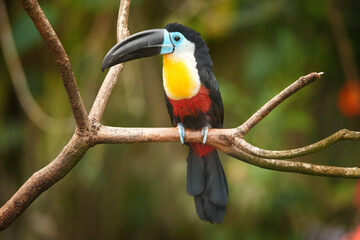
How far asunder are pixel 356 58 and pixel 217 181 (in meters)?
2.19

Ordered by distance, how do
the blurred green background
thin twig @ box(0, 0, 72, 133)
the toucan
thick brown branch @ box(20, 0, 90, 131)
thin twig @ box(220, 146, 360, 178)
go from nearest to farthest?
1. thick brown branch @ box(20, 0, 90, 131)
2. thin twig @ box(220, 146, 360, 178)
3. the toucan
4. the blurred green background
5. thin twig @ box(0, 0, 72, 133)

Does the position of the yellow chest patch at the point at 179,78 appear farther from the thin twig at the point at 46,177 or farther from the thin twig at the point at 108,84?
the thin twig at the point at 46,177

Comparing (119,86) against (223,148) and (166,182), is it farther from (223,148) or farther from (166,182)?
(223,148)

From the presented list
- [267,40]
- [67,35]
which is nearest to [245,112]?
[267,40]

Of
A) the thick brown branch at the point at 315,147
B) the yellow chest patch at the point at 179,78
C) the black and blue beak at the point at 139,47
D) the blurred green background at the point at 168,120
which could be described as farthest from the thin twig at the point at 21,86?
the thick brown branch at the point at 315,147

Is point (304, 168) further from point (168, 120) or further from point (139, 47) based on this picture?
point (168, 120)

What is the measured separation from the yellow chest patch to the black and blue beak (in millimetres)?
72

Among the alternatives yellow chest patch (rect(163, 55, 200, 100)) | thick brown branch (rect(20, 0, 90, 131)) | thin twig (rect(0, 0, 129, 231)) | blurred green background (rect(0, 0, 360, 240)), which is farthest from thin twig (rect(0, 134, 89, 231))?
blurred green background (rect(0, 0, 360, 240))

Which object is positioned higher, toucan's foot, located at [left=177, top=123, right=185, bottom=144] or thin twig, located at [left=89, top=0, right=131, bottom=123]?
thin twig, located at [left=89, top=0, right=131, bottom=123]

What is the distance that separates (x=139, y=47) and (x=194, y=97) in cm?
42

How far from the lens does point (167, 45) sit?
6.00 ft

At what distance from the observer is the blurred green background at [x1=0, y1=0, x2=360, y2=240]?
3.35 m

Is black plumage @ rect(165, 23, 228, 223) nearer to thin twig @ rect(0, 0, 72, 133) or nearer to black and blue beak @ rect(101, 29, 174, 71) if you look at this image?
black and blue beak @ rect(101, 29, 174, 71)

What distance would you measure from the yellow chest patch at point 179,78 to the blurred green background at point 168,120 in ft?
3.92
